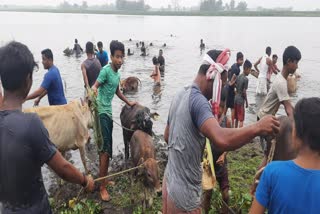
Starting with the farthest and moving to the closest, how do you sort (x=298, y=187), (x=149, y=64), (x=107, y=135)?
(x=149, y=64) < (x=107, y=135) < (x=298, y=187)

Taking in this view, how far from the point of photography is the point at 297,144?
97.0 inches

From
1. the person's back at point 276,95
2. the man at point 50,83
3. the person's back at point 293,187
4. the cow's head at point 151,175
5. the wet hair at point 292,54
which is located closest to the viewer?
the person's back at point 293,187

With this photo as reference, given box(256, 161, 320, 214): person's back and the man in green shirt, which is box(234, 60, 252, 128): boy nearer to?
the man in green shirt

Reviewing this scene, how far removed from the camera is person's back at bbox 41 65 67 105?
7168mm

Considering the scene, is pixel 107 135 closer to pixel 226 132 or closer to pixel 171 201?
pixel 171 201

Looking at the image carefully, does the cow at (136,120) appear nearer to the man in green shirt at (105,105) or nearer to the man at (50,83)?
the man in green shirt at (105,105)

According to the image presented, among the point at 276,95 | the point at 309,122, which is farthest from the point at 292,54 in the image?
the point at 309,122

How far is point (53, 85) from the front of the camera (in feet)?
23.9

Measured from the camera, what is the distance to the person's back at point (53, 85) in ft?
23.5

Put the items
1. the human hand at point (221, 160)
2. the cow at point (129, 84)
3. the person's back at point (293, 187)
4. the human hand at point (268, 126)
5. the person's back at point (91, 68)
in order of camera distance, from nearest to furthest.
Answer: the person's back at point (293, 187) < the human hand at point (268, 126) < the human hand at point (221, 160) < the person's back at point (91, 68) < the cow at point (129, 84)

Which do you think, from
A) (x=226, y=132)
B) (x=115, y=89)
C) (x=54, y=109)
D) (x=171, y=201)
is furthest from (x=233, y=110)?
(x=226, y=132)

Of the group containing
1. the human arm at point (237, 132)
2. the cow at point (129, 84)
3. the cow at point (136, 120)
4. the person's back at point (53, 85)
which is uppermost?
the human arm at point (237, 132)

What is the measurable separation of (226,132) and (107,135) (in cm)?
377

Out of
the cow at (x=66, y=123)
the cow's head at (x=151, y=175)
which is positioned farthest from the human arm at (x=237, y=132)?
the cow at (x=66, y=123)
